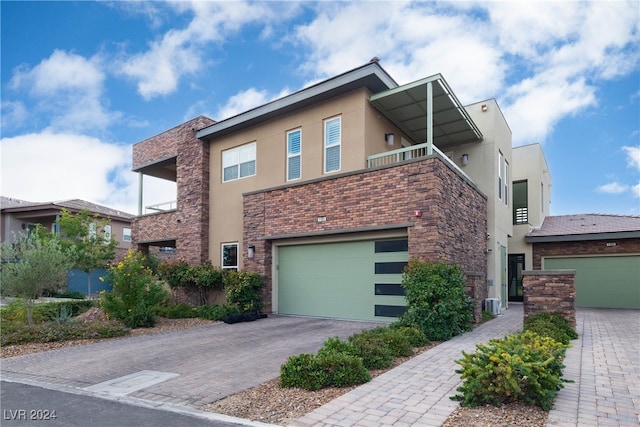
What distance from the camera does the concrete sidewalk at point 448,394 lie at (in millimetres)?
4062

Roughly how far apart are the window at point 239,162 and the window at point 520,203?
489 inches

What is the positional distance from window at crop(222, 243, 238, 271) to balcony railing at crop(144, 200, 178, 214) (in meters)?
3.89

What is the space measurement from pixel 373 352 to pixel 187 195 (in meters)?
11.7

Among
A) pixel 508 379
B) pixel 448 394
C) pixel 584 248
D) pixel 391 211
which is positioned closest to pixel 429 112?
pixel 391 211

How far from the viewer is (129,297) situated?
11.0 meters

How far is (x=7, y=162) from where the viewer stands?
11.7 metres

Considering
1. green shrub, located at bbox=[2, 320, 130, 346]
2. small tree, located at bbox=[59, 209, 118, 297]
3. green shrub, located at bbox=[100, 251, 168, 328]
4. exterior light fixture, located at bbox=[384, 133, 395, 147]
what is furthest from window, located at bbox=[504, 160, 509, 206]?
small tree, located at bbox=[59, 209, 118, 297]

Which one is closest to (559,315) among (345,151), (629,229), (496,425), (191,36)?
(496,425)

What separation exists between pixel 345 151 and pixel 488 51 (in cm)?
462

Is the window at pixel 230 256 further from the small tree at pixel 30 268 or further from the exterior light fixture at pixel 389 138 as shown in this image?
the exterior light fixture at pixel 389 138

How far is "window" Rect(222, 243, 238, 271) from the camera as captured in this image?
14.2 metres

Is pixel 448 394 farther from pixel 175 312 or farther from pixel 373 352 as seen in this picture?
pixel 175 312

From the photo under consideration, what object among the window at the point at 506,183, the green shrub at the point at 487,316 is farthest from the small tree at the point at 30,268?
the window at the point at 506,183

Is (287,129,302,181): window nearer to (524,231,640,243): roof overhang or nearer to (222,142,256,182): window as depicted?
(222,142,256,182): window
